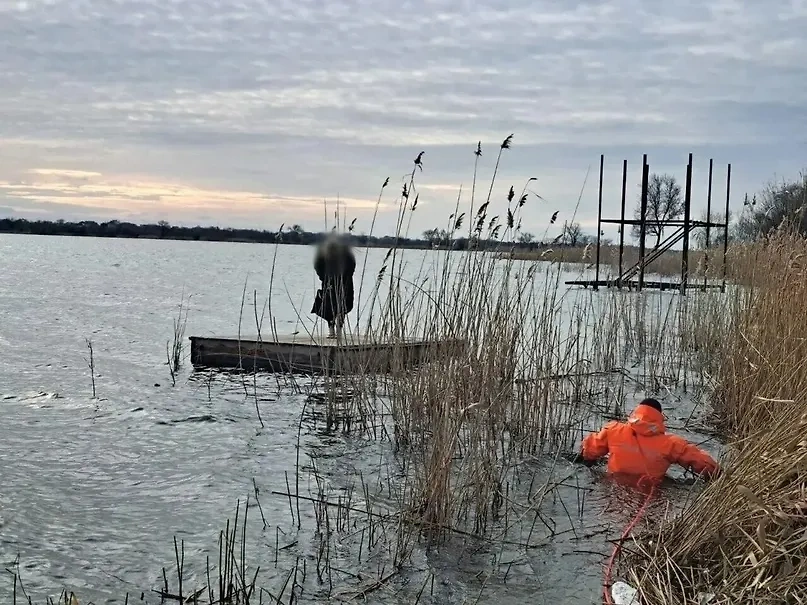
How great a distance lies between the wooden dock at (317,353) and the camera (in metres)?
6.23

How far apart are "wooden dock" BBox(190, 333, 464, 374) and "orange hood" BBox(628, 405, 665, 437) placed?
134cm

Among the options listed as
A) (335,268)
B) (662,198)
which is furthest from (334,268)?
(662,198)

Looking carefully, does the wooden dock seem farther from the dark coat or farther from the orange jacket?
the orange jacket

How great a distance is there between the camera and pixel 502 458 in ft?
18.3

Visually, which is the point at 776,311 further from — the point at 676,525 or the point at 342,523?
the point at 342,523

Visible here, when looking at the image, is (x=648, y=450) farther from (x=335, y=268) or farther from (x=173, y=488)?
(x=335, y=268)

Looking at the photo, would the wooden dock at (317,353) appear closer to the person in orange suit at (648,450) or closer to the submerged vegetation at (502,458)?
the submerged vegetation at (502,458)

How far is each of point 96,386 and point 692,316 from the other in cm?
749

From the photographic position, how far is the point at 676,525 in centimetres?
379

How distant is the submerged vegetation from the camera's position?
3318mm

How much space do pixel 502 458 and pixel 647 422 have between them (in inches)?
41.1

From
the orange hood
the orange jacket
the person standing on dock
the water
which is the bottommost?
the water

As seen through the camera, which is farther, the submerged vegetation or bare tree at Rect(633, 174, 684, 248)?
bare tree at Rect(633, 174, 684, 248)

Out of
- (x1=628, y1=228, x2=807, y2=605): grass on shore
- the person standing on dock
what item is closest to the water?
the person standing on dock
